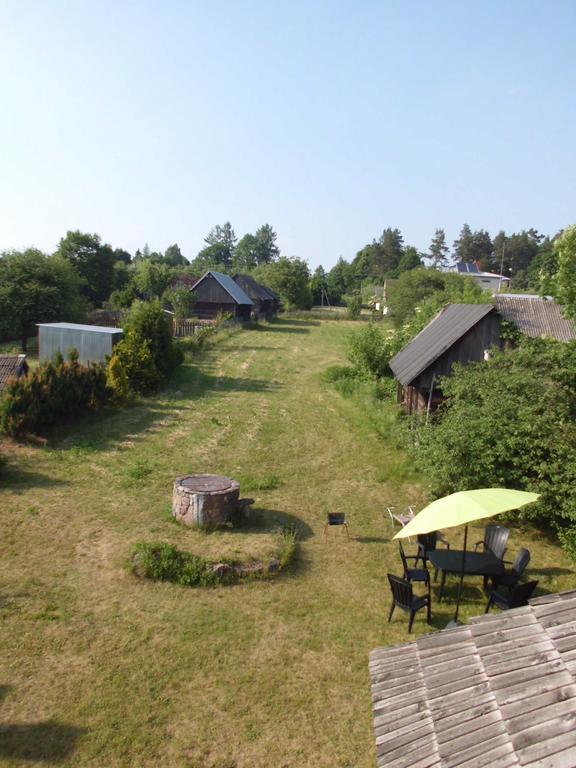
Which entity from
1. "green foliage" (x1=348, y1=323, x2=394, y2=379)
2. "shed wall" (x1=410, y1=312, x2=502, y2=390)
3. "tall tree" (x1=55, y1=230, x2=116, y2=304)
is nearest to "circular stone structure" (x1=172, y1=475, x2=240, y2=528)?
"shed wall" (x1=410, y1=312, x2=502, y2=390)

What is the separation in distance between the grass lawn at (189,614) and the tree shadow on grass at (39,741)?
0.05ft

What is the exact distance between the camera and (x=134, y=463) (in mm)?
14289

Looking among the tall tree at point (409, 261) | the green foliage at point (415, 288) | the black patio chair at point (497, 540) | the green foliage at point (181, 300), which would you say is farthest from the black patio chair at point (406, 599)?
the tall tree at point (409, 261)

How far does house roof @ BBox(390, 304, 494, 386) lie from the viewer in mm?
15484

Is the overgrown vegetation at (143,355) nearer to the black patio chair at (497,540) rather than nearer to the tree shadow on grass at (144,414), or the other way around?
the tree shadow on grass at (144,414)

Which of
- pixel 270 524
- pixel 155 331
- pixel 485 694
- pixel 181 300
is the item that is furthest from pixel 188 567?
pixel 181 300

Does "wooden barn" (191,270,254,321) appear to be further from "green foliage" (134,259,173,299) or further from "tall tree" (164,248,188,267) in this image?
"tall tree" (164,248,188,267)

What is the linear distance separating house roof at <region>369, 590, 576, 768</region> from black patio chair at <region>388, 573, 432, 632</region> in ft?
11.8

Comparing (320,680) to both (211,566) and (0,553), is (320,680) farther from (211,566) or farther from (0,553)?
(0,553)

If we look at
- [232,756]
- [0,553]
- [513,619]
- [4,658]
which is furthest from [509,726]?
[0,553]

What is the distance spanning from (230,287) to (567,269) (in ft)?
136

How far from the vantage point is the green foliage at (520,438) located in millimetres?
10695

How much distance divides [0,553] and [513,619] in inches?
344

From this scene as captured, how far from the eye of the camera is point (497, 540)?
9.42 metres
